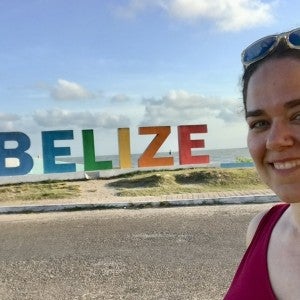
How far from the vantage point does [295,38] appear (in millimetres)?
1394

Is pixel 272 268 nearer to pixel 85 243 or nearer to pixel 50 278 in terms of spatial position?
pixel 50 278

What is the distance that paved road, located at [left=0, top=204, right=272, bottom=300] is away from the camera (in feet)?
16.5

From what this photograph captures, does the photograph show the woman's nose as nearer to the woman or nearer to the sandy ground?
the woman

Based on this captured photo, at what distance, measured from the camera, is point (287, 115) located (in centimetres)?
136

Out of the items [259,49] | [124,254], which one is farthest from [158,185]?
[259,49]

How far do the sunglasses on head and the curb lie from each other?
8839 millimetres

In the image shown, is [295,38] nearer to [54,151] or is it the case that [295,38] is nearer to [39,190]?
[39,190]

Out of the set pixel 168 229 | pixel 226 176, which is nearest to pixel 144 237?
pixel 168 229

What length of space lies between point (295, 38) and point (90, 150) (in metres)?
14.7

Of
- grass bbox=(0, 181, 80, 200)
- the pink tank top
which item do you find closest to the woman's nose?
the pink tank top

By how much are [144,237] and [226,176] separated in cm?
688

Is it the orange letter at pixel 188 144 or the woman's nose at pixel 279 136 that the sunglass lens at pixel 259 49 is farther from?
the orange letter at pixel 188 144

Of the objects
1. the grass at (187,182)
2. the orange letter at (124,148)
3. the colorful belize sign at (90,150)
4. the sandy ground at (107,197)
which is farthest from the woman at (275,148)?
the orange letter at (124,148)

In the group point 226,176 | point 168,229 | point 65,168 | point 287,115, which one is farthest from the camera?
point 65,168
